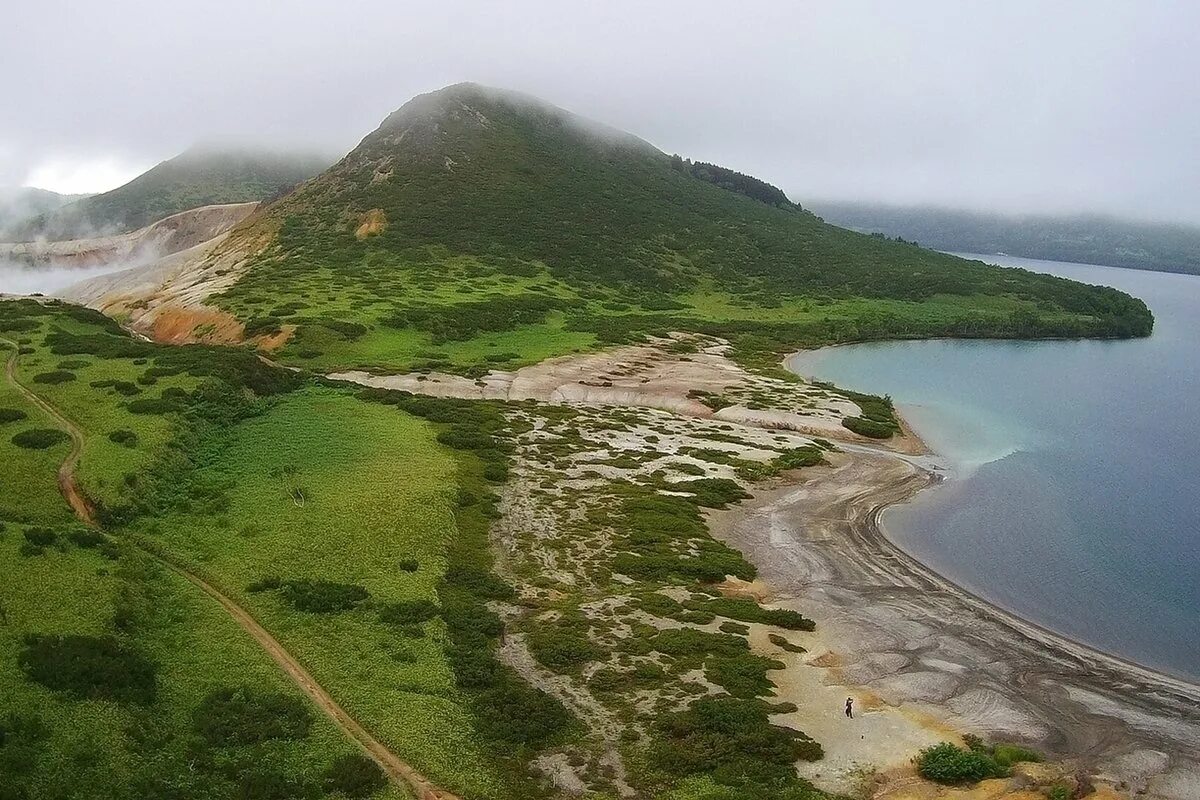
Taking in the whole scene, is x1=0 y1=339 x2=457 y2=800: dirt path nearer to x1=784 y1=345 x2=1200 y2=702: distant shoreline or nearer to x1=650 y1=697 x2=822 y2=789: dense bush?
x1=650 y1=697 x2=822 y2=789: dense bush

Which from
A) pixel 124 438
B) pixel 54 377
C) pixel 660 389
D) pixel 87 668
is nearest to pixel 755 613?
pixel 87 668

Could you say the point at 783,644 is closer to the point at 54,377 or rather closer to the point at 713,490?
the point at 713,490

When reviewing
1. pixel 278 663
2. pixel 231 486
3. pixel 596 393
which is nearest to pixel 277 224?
pixel 596 393

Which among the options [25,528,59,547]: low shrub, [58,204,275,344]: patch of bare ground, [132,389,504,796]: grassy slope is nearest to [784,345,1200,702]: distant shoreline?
[132,389,504,796]: grassy slope

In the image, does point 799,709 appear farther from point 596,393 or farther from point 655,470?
point 596,393

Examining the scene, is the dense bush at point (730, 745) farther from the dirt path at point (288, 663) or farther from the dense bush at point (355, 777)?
the dense bush at point (355, 777)

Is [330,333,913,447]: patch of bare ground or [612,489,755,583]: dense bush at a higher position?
[330,333,913,447]: patch of bare ground

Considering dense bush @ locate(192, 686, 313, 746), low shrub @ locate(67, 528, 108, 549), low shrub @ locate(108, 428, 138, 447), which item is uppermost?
low shrub @ locate(108, 428, 138, 447)
